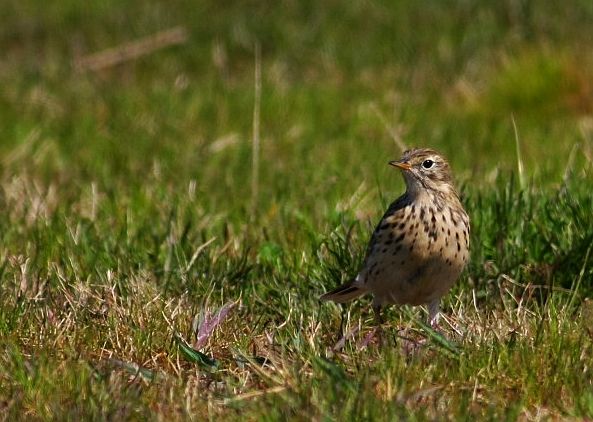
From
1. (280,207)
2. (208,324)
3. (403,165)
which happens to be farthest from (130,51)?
(208,324)

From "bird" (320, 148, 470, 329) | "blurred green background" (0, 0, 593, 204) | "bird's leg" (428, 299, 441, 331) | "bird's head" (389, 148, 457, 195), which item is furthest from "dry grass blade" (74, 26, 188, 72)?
"bird's leg" (428, 299, 441, 331)

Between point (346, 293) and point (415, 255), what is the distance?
0.31 meters

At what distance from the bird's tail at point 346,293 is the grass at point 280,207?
43 millimetres

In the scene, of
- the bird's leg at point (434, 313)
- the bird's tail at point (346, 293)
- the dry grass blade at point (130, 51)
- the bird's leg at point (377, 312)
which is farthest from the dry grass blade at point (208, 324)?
the dry grass blade at point (130, 51)

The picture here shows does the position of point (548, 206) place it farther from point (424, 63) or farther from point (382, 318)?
point (424, 63)

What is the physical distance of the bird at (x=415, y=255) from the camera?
5.07m

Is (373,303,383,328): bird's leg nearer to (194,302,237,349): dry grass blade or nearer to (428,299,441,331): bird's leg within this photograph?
(428,299,441,331): bird's leg

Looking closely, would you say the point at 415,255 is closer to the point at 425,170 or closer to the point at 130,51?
the point at 425,170

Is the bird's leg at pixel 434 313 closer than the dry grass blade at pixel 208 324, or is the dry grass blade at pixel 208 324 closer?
the dry grass blade at pixel 208 324

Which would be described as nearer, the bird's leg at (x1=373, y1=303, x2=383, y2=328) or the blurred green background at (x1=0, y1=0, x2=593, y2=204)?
the bird's leg at (x1=373, y1=303, x2=383, y2=328)

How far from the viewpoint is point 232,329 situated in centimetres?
491

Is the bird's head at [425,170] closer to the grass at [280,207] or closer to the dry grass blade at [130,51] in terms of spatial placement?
the grass at [280,207]

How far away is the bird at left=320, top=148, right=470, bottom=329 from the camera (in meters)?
5.07

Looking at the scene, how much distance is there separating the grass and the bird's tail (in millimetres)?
43
